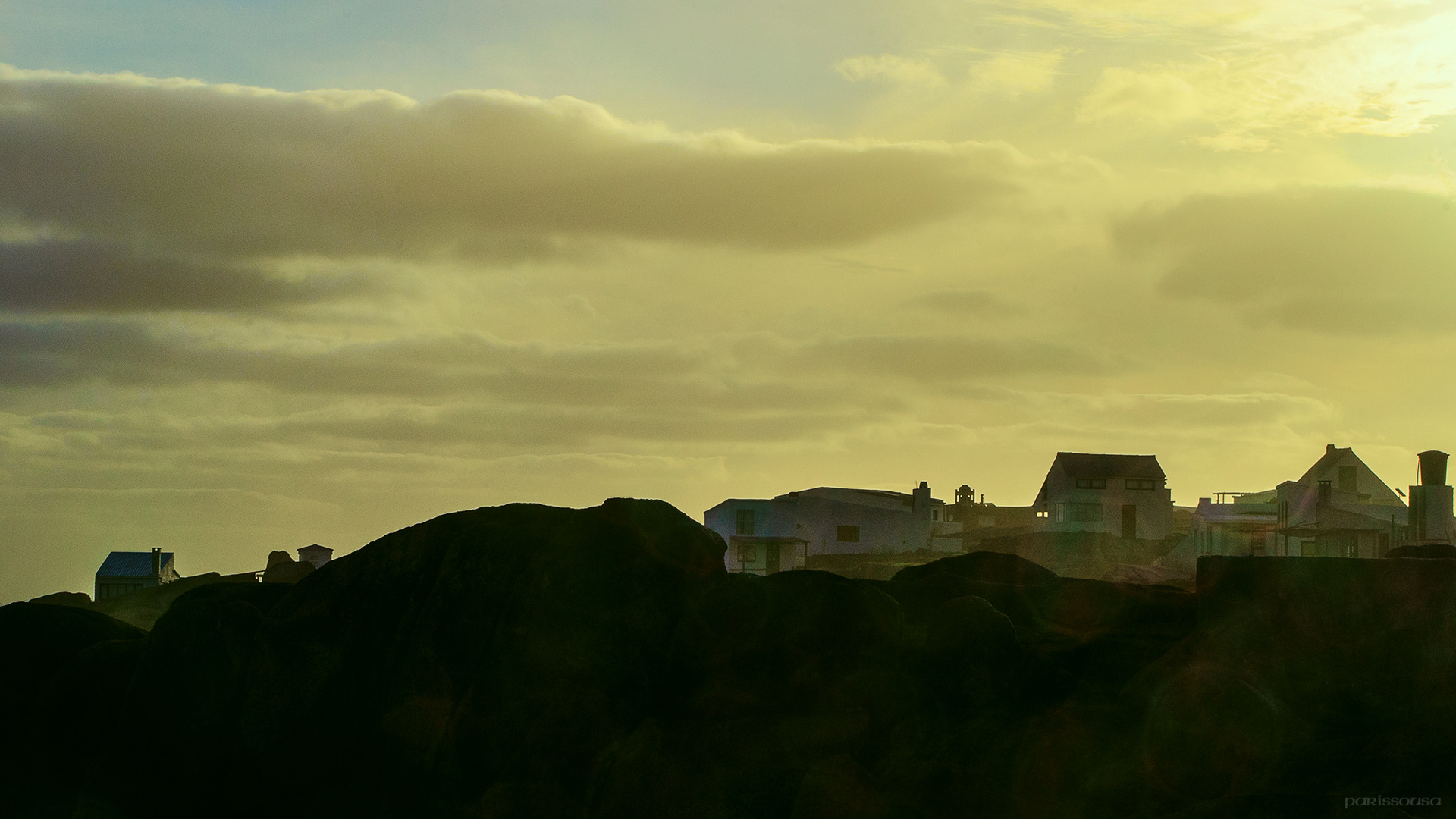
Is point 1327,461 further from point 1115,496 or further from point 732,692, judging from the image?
point 732,692

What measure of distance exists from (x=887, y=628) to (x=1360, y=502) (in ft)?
181

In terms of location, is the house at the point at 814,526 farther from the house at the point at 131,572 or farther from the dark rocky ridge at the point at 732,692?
the dark rocky ridge at the point at 732,692

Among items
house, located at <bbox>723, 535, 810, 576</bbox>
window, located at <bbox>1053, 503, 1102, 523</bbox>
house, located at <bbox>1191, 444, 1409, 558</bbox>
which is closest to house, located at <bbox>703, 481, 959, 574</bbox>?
house, located at <bbox>723, 535, 810, 576</bbox>

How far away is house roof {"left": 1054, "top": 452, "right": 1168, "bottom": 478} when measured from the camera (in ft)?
252

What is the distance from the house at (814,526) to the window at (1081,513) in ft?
20.9

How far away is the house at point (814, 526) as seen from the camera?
73625 mm

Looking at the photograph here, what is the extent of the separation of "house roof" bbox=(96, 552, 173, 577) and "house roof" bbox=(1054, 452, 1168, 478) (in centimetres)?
4574

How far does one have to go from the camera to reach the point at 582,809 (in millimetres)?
15531

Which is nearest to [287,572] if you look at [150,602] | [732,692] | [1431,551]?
[150,602]

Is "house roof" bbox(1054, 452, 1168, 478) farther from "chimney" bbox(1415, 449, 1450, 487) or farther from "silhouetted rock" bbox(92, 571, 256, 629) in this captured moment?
"silhouetted rock" bbox(92, 571, 256, 629)

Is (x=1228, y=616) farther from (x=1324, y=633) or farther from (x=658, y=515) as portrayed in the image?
(x=658, y=515)

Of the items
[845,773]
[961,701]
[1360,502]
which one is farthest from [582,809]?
[1360,502]

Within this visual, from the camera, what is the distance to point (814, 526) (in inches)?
2977

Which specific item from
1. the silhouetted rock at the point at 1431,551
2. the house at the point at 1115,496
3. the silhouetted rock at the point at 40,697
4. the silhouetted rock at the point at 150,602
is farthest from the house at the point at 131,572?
the silhouetted rock at the point at 1431,551
